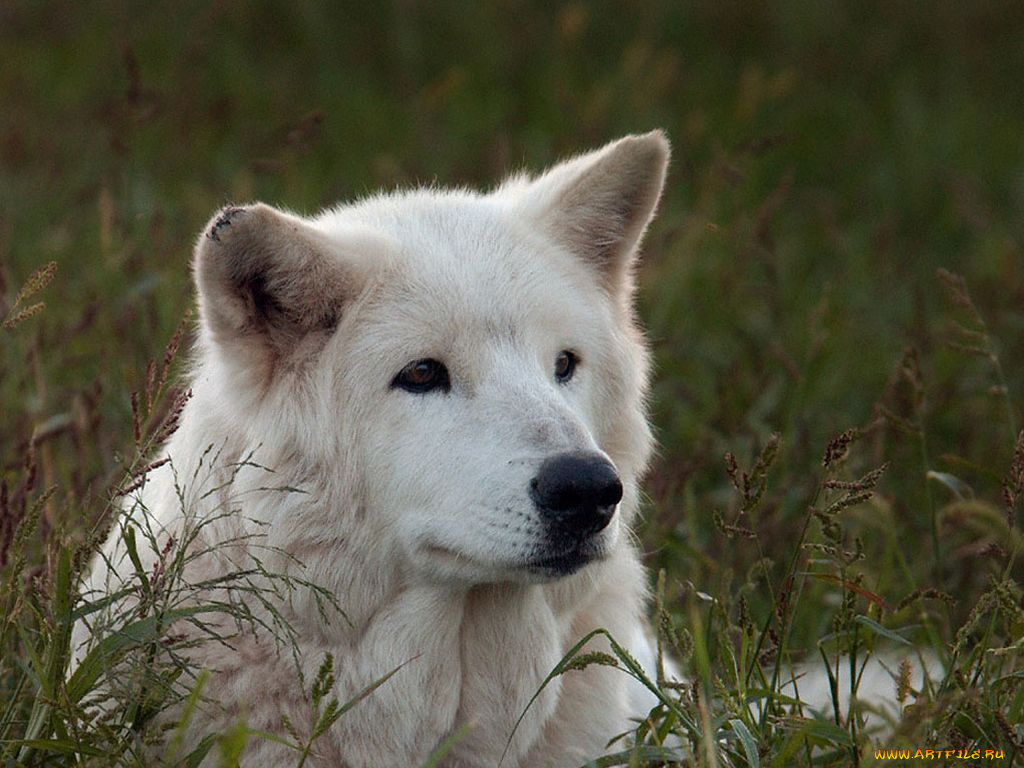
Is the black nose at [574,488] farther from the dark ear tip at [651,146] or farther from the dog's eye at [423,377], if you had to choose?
the dark ear tip at [651,146]

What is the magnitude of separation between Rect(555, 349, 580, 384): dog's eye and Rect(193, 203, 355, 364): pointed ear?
1.92 feet

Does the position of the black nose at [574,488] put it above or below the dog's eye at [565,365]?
below

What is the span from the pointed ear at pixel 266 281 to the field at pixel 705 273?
0.24 metres

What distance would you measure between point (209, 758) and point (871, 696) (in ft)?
7.49

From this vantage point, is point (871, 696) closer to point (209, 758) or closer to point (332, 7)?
point (209, 758)

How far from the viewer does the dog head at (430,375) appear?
11.1 feet

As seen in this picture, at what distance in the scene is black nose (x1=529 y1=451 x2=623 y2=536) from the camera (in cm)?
329

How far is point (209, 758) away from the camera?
136 inches

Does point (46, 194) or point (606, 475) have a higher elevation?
point (46, 194)

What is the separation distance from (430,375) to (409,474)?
0.26m

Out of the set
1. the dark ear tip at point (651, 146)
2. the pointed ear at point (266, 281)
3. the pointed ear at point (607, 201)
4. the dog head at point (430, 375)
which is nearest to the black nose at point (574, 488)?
the dog head at point (430, 375)

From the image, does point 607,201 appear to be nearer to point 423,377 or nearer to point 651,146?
point 651,146

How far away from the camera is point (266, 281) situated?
355 cm

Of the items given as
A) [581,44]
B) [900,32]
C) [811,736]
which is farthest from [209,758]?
[900,32]
